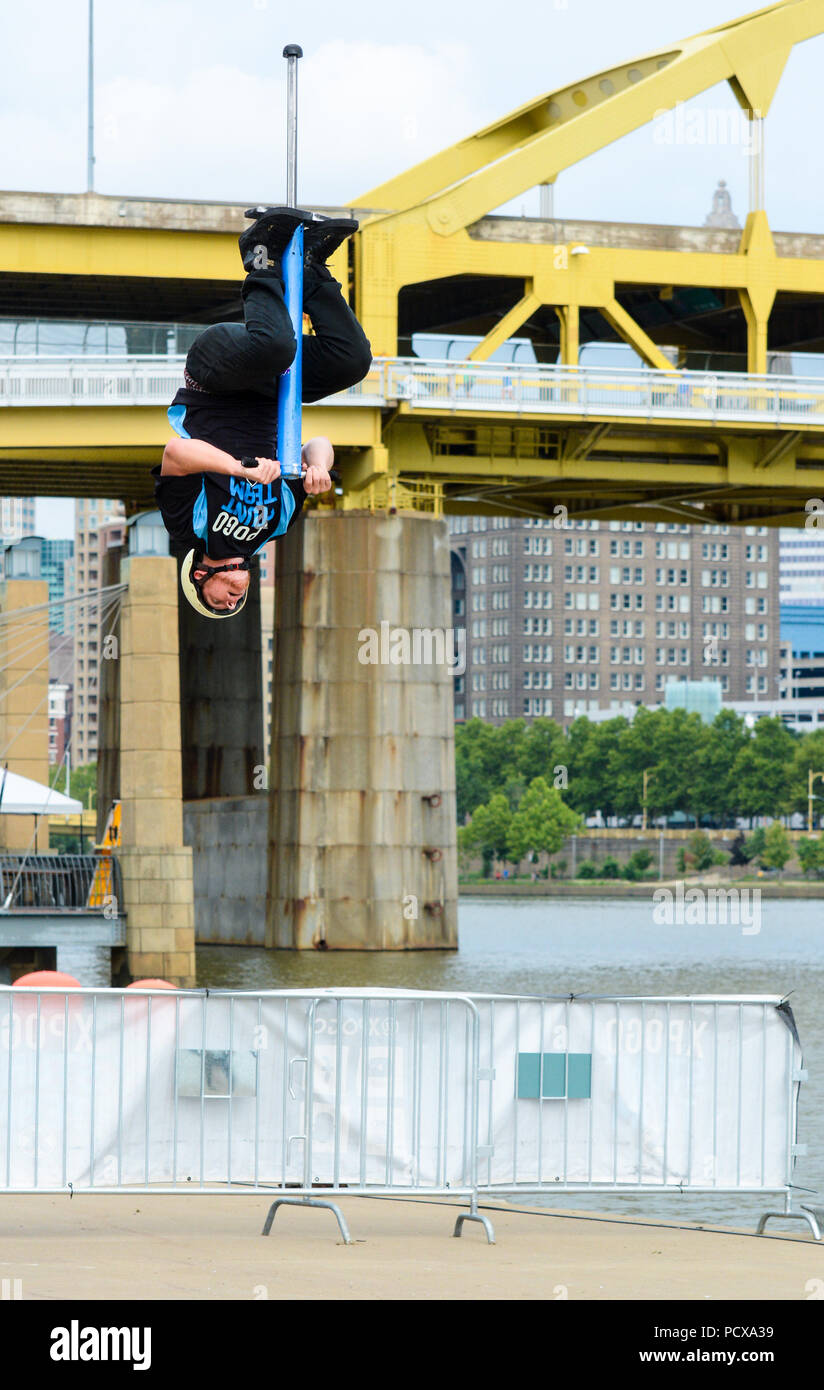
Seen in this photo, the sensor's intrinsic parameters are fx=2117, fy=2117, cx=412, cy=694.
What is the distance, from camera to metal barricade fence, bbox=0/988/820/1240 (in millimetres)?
12359

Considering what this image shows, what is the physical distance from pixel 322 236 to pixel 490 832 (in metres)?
149

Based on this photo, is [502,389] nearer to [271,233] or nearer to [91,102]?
[91,102]

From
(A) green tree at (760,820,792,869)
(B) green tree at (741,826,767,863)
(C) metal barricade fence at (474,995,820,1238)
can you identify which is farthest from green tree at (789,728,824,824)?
(C) metal barricade fence at (474,995,820,1238)

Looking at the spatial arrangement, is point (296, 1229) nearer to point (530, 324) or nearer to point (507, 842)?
point (530, 324)

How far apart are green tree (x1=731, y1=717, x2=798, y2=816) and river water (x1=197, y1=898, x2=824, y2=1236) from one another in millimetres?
81267

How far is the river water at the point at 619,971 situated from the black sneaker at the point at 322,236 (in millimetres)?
7177

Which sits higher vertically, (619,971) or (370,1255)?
(370,1255)

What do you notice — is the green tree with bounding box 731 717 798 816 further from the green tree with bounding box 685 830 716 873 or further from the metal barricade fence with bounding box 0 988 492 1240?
the metal barricade fence with bounding box 0 988 492 1240

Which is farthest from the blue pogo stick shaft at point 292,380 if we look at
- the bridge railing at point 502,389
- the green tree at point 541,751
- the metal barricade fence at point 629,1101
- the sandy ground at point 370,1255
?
the green tree at point 541,751

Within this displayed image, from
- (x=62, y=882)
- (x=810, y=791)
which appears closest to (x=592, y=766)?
(x=810, y=791)

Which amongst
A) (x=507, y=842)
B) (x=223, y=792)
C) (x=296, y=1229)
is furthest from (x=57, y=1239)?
(x=507, y=842)

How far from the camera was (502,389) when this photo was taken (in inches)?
2110

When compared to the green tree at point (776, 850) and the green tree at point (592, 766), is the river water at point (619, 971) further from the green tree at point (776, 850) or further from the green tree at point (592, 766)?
the green tree at point (592, 766)
